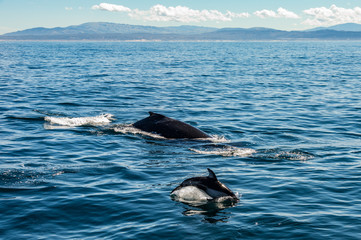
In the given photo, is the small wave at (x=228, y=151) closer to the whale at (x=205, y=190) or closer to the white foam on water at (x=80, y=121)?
the whale at (x=205, y=190)

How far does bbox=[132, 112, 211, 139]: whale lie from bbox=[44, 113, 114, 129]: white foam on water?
120 inches

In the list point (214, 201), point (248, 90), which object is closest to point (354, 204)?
point (214, 201)

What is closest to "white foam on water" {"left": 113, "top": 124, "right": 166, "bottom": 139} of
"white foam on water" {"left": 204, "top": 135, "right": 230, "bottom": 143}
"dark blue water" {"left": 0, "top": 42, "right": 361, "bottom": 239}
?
"dark blue water" {"left": 0, "top": 42, "right": 361, "bottom": 239}

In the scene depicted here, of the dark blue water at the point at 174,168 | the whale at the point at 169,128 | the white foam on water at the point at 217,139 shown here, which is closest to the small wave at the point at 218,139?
the white foam on water at the point at 217,139

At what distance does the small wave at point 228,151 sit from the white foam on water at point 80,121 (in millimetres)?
6199

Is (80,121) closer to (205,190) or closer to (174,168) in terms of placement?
(174,168)

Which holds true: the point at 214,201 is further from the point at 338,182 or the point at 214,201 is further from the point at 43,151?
the point at 43,151

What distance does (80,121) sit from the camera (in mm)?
19953

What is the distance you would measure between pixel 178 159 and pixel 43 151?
15.1ft

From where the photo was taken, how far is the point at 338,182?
12.0 m

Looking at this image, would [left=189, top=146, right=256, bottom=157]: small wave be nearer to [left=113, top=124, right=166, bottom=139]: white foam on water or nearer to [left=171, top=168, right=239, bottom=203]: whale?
[left=113, top=124, right=166, bottom=139]: white foam on water

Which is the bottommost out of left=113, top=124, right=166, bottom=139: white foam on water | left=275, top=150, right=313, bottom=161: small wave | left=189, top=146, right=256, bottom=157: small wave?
left=275, top=150, right=313, bottom=161: small wave

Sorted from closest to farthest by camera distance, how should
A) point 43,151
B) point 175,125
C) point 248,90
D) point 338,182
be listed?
point 338,182, point 43,151, point 175,125, point 248,90

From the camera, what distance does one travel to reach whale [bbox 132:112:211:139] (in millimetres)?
16484
